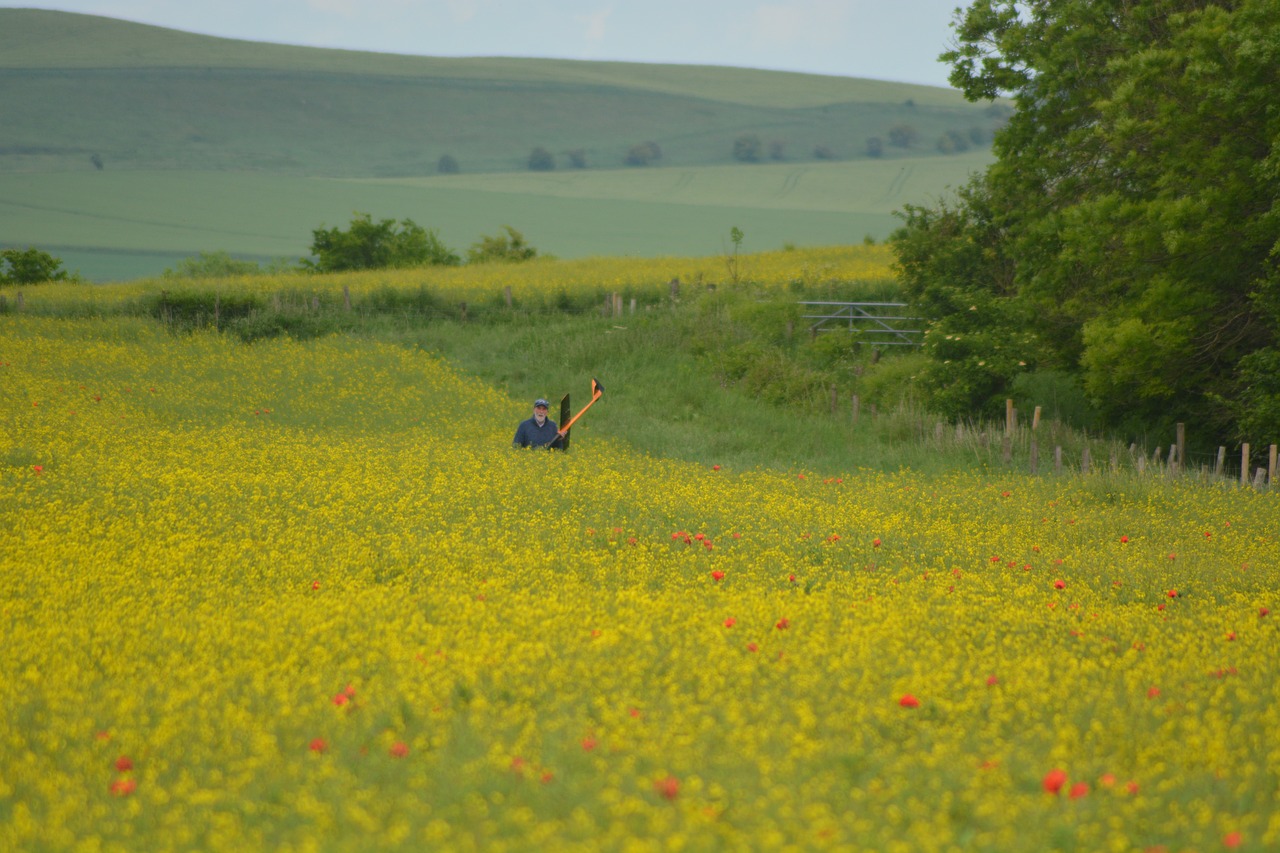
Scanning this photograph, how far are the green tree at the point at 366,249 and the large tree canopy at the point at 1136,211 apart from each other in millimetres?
40571

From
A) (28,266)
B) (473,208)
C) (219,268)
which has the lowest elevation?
(28,266)

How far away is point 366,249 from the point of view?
64.9 meters

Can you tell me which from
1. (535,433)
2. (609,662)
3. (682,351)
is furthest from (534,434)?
(682,351)

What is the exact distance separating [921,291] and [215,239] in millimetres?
82985

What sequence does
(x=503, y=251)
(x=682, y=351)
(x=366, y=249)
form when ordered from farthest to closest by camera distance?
(x=503, y=251) < (x=366, y=249) < (x=682, y=351)

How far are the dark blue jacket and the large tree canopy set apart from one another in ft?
38.4

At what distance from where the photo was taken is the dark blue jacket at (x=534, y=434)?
63.8 feet

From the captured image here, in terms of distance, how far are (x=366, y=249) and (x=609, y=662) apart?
60.0 m

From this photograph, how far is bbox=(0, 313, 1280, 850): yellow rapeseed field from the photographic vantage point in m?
5.83

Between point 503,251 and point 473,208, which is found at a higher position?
point 473,208

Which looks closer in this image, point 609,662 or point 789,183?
point 609,662

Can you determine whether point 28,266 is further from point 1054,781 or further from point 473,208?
point 473,208

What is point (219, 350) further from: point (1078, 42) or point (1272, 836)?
point (1272, 836)

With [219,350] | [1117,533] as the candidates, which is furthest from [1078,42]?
[219,350]
